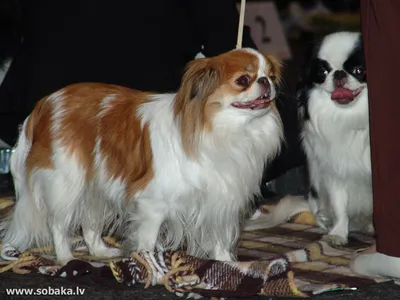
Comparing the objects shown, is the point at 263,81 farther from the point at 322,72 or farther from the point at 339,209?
the point at 339,209

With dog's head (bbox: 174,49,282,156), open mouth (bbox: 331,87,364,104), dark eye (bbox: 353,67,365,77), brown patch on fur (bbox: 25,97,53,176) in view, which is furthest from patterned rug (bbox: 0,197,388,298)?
dark eye (bbox: 353,67,365,77)

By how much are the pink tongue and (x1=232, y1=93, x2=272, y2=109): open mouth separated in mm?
763

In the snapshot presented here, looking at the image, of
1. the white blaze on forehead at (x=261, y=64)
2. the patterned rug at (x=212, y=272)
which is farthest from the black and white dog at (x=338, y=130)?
the white blaze on forehead at (x=261, y=64)

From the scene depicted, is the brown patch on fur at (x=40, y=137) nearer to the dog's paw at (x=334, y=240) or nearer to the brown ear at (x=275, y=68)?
the brown ear at (x=275, y=68)

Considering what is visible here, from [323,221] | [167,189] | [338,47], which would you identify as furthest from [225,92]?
[323,221]

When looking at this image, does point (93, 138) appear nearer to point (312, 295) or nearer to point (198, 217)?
point (198, 217)

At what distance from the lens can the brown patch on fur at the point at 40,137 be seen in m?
3.48

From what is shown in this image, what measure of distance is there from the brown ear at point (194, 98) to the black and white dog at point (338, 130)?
2.87 ft

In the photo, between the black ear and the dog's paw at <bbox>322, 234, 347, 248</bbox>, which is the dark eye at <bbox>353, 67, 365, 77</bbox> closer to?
the dog's paw at <bbox>322, 234, 347, 248</bbox>

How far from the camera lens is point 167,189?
3250 millimetres

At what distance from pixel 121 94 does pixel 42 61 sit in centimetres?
123

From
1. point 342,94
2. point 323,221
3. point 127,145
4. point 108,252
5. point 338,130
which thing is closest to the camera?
point 127,145

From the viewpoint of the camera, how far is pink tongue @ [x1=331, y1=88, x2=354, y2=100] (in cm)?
385

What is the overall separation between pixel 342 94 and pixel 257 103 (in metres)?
0.82
